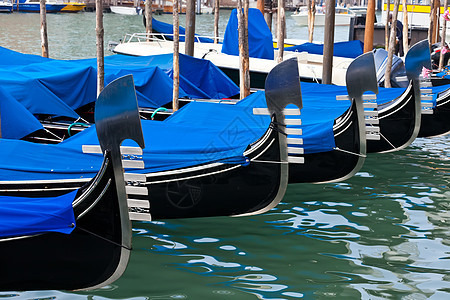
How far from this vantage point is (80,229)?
409 cm

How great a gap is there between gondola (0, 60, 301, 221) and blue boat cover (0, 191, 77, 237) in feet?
3.70

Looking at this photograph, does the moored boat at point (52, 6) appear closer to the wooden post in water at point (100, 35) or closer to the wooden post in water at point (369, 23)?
the wooden post in water at point (369, 23)

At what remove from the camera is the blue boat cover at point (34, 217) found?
3.85 m

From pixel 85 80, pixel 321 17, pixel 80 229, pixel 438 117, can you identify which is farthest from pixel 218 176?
pixel 321 17

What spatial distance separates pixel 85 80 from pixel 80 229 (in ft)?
13.7

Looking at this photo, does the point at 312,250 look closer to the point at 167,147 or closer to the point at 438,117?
the point at 167,147

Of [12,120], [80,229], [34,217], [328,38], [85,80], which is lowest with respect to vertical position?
[80,229]

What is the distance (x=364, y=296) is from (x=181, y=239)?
1.62 meters

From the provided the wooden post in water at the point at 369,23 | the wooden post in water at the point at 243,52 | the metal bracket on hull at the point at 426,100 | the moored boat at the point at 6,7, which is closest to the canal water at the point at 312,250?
the metal bracket on hull at the point at 426,100

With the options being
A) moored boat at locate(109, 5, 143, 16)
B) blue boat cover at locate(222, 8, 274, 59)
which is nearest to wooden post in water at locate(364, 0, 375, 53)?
blue boat cover at locate(222, 8, 274, 59)

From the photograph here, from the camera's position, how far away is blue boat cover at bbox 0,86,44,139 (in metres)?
6.29

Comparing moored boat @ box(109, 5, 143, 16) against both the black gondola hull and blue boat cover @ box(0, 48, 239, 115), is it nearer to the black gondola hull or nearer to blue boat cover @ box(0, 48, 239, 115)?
blue boat cover @ box(0, 48, 239, 115)

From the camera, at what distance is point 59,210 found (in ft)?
12.9

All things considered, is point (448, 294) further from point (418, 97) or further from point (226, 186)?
point (418, 97)
